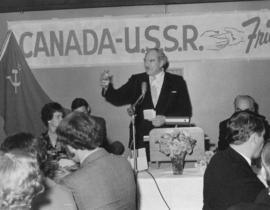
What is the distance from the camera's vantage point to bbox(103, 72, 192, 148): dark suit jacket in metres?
5.03

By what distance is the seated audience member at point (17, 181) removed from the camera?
59.5 inches

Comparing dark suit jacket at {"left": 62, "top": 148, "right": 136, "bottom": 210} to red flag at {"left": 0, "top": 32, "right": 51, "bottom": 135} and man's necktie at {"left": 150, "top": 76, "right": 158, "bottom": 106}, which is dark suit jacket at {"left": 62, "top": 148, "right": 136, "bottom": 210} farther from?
red flag at {"left": 0, "top": 32, "right": 51, "bottom": 135}

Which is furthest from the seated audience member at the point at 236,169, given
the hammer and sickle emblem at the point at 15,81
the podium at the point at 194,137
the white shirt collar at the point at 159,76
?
the hammer and sickle emblem at the point at 15,81

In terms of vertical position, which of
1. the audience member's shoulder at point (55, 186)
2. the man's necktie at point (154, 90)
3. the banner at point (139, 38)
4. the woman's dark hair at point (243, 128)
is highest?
the banner at point (139, 38)

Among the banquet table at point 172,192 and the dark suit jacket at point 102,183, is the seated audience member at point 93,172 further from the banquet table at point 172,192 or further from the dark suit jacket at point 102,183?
the banquet table at point 172,192

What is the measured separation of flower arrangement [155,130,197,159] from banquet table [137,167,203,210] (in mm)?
185

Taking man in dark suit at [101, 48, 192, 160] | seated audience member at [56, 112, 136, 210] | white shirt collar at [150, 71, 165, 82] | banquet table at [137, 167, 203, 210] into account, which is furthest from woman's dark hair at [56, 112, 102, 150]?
white shirt collar at [150, 71, 165, 82]

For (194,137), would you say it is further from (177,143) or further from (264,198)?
(264,198)

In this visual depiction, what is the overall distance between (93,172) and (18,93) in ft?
12.6

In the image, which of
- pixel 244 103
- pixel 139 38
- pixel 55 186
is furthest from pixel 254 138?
pixel 139 38

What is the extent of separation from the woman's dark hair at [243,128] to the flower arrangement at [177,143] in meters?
0.73

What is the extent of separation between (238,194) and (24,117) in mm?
3963

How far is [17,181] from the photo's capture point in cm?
152

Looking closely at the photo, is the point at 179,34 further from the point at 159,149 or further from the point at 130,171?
the point at 130,171
